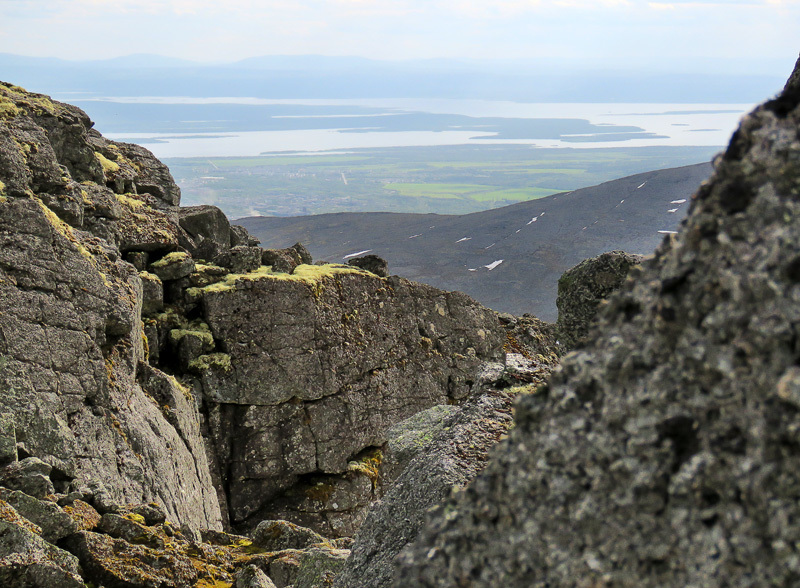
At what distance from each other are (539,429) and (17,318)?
13.1m

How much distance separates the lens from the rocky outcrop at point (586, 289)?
389 inches

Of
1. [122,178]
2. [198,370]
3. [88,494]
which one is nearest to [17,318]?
[88,494]

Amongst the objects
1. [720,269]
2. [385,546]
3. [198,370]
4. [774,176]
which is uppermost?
[774,176]

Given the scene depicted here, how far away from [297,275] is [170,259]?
383 centimetres

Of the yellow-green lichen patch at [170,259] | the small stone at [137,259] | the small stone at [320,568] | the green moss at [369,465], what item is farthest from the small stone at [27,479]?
the green moss at [369,465]

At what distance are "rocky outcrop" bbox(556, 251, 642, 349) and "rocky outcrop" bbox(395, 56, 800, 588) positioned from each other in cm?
780

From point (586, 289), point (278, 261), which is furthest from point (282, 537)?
point (278, 261)

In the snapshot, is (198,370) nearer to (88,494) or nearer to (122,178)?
(122,178)

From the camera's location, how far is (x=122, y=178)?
75.9 feet

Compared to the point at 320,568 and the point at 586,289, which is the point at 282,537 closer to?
→ the point at 320,568

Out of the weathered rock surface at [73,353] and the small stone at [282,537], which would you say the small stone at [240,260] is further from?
the small stone at [282,537]

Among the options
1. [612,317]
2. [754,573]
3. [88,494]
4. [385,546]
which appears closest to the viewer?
[754,573]

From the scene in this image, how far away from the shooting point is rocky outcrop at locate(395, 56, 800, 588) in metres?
1.85

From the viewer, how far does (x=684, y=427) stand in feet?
6.56
